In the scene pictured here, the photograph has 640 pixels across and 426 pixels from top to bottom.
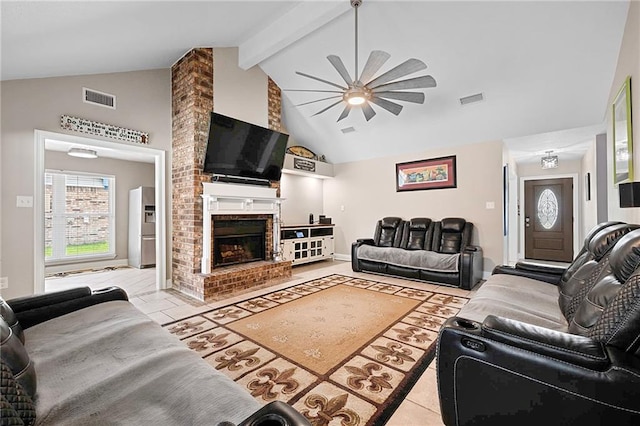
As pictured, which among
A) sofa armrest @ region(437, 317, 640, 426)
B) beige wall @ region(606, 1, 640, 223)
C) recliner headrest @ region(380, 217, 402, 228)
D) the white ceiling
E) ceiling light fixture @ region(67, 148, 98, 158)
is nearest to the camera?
sofa armrest @ region(437, 317, 640, 426)

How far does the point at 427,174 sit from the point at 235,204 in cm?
361

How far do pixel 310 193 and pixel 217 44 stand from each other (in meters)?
3.65

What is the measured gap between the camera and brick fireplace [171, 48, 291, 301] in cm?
388

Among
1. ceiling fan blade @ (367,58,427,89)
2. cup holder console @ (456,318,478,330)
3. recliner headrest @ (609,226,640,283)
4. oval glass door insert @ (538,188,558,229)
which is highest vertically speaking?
ceiling fan blade @ (367,58,427,89)

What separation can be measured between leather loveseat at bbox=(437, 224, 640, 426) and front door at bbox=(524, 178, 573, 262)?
633cm

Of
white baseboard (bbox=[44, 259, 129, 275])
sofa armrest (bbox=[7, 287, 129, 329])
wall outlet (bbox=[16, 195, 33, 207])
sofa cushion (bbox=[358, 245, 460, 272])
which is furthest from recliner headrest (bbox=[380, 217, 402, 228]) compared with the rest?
white baseboard (bbox=[44, 259, 129, 275])

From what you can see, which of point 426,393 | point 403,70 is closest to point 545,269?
point 426,393

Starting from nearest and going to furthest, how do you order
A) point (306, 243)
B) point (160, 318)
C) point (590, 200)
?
1. point (160, 318)
2. point (590, 200)
3. point (306, 243)

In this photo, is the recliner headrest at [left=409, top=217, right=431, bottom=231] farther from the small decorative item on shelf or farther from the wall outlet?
the wall outlet

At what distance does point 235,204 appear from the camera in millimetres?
4223

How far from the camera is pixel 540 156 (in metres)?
5.94

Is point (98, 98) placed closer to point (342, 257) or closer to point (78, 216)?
point (78, 216)

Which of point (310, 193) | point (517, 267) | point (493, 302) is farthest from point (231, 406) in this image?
point (310, 193)

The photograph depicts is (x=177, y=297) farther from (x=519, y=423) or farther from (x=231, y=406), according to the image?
(x=519, y=423)
